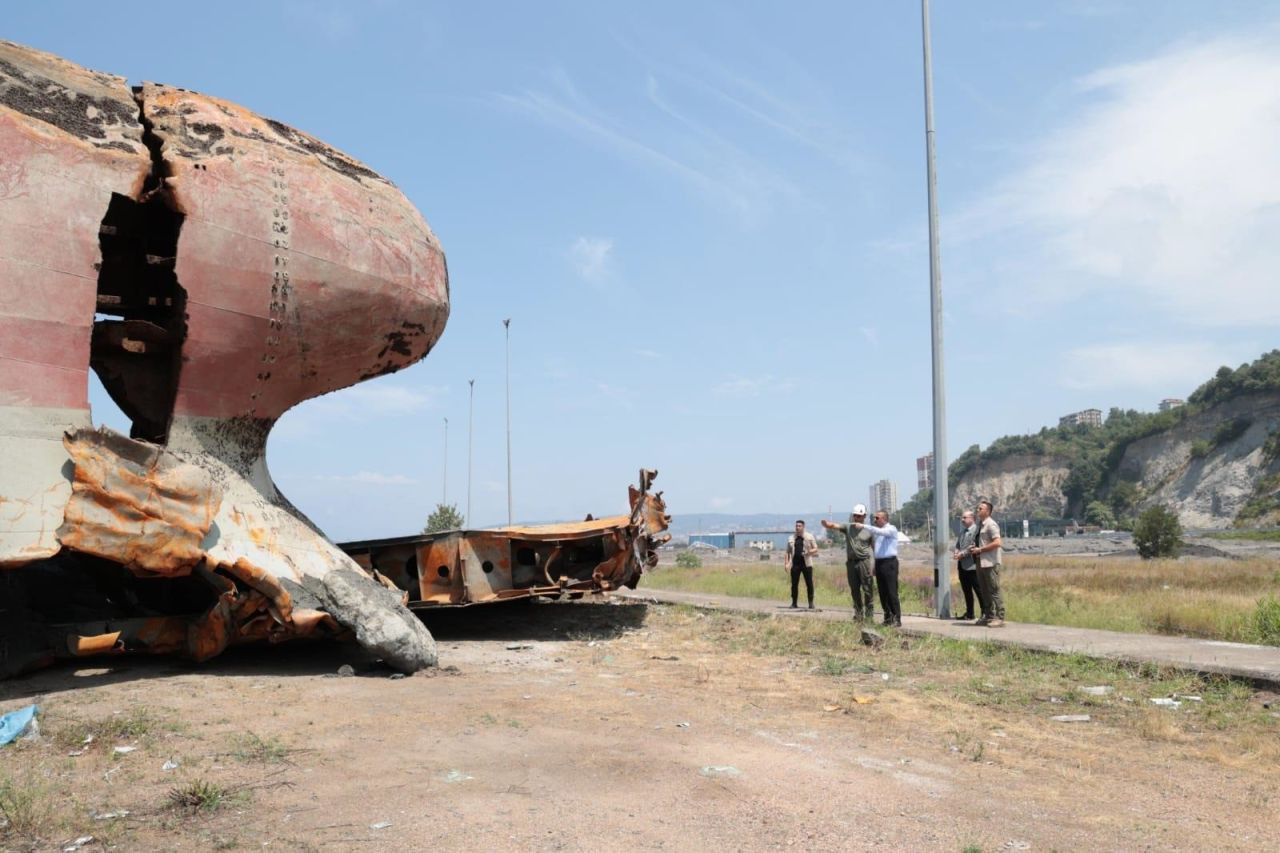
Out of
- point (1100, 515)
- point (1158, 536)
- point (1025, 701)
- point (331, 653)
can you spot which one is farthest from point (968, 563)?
point (1100, 515)

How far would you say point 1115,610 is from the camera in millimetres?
14531

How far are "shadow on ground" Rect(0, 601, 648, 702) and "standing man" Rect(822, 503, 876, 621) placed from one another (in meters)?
3.12

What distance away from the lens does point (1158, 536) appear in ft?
126

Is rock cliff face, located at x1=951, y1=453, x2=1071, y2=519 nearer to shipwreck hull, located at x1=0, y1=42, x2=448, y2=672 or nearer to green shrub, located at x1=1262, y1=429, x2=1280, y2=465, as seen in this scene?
green shrub, located at x1=1262, y1=429, x2=1280, y2=465

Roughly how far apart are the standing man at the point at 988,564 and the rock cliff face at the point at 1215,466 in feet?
237

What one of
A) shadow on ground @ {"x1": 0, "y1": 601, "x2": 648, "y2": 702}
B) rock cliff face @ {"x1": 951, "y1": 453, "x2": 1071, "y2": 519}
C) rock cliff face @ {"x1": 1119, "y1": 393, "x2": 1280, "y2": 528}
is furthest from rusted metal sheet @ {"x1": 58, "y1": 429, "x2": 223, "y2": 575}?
rock cliff face @ {"x1": 951, "y1": 453, "x2": 1071, "y2": 519}

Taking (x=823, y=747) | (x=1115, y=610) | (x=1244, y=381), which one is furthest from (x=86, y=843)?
(x=1244, y=381)

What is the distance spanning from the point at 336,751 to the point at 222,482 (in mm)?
3994

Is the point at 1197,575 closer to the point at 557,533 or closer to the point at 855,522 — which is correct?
the point at 855,522

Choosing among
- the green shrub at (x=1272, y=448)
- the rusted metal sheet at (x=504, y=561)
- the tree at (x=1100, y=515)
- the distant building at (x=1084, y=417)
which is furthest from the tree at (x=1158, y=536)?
the distant building at (x=1084, y=417)

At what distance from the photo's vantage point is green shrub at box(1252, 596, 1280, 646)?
10.5m

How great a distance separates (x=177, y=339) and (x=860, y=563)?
8410 mm

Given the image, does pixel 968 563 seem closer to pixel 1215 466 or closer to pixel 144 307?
pixel 144 307

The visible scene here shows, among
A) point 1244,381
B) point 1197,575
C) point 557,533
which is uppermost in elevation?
point 1244,381
